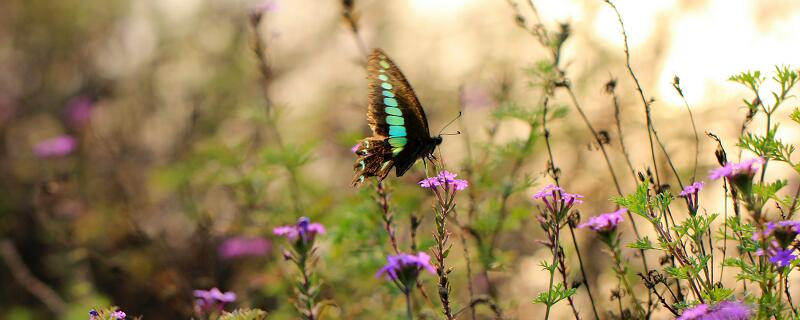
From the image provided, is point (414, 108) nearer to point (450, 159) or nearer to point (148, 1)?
point (450, 159)

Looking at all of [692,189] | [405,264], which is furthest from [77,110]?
[692,189]

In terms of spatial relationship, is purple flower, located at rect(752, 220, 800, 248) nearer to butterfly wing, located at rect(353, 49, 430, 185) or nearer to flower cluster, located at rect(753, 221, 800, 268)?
flower cluster, located at rect(753, 221, 800, 268)

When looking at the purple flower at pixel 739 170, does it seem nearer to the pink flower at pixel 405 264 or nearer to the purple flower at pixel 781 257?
the purple flower at pixel 781 257

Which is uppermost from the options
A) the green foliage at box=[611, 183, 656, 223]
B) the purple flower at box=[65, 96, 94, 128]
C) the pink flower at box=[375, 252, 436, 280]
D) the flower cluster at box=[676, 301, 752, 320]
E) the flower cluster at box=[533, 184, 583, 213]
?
the purple flower at box=[65, 96, 94, 128]

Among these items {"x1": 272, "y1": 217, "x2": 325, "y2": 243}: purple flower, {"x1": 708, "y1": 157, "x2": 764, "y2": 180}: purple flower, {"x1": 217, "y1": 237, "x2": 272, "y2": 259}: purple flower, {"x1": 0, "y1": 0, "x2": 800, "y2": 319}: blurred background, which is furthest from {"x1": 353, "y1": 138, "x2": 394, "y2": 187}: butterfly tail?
{"x1": 217, "y1": 237, "x2": 272, "y2": 259}: purple flower

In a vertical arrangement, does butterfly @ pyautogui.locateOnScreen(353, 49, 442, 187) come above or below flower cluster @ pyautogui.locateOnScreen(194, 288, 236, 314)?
above

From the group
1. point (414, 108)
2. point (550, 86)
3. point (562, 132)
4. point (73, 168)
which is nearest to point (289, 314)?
point (414, 108)

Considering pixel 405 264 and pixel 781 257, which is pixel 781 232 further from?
pixel 405 264
